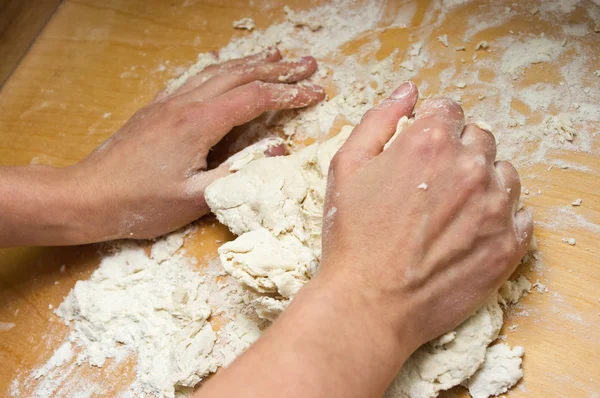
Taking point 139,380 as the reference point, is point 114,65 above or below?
above

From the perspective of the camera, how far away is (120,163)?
134cm

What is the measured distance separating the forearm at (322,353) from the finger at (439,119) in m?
0.34

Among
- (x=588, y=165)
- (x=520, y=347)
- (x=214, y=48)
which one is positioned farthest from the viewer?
(x=214, y=48)

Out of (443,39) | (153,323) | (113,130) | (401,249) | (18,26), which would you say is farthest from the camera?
(18,26)

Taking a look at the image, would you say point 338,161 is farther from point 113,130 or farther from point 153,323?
point 113,130

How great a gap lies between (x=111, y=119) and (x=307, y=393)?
118cm

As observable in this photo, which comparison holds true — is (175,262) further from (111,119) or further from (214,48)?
(214,48)

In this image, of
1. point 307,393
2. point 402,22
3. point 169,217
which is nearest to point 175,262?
point 169,217

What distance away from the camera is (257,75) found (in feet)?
4.80

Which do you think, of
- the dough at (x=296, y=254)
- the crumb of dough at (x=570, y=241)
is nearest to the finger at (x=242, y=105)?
the dough at (x=296, y=254)

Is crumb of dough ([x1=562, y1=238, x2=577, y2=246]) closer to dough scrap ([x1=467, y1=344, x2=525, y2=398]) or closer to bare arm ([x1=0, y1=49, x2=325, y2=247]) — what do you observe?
dough scrap ([x1=467, y1=344, x2=525, y2=398])

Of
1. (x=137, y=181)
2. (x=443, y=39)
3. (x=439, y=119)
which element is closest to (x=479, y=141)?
(x=439, y=119)

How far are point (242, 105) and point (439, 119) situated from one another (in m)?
0.53

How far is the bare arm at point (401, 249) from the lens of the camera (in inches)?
32.9
